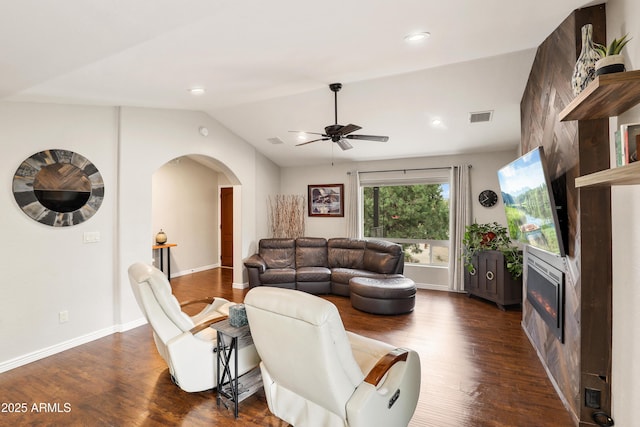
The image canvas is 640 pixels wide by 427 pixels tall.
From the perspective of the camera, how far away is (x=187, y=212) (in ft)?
23.7

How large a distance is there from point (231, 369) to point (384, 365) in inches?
52.5

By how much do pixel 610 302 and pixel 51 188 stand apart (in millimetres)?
4896

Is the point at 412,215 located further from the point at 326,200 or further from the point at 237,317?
the point at 237,317

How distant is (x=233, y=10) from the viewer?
202cm

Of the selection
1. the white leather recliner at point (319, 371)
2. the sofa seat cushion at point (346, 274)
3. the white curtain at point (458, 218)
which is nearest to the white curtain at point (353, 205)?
the sofa seat cushion at point (346, 274)

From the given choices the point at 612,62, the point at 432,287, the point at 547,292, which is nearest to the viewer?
the point at 612,62

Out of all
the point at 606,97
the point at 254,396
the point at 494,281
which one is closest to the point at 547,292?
the point at 606,97

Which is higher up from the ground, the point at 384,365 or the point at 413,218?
the point at 413,218

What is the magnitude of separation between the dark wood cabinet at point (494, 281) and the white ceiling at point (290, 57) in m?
1.90

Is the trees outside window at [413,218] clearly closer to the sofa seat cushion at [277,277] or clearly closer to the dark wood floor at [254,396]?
the sofa seat cushion at [277,277]

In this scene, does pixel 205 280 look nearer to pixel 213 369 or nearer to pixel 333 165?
pixel 333 165

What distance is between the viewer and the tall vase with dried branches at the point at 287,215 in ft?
22.2

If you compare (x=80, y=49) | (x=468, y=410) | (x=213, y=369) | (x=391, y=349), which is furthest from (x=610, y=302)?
(x=80, y=49)

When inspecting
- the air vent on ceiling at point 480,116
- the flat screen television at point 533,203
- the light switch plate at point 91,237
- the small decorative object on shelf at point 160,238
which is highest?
the air vent on ceiling at point 480,116
